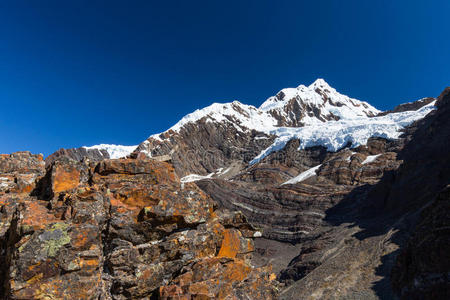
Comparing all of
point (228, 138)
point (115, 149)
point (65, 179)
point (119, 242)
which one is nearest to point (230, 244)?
point (119, 242)

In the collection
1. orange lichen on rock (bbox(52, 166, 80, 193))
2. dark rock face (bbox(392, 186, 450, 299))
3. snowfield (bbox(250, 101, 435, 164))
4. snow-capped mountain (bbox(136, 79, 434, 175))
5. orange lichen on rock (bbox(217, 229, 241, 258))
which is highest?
snow-capped mountain (bbox(136, 79, 434, 175))

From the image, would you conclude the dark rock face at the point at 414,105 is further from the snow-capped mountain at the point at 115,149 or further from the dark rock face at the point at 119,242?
the snow-capped mountain at the point at 115,149

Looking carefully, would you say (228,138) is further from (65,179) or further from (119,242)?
(119,242)

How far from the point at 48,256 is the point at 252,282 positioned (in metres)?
4.77


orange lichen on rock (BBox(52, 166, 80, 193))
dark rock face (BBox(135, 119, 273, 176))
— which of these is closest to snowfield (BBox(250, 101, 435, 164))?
dark rock face (BBox(135, 119, 273, 176))

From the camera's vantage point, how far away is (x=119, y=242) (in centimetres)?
612

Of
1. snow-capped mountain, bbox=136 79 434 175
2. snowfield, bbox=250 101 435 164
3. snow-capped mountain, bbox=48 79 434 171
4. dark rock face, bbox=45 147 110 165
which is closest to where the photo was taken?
snowfield, bbox=250 101 435 164

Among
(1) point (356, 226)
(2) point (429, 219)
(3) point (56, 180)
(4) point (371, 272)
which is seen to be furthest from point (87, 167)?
(1) point (356, 226)

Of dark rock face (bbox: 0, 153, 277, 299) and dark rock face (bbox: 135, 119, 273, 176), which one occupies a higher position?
dark rock face (bbox: 135, 119, 273, 176)

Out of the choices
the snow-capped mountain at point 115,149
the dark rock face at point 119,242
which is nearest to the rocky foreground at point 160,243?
the dark rock face at point 119,242

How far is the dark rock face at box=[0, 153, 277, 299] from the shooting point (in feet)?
16.6

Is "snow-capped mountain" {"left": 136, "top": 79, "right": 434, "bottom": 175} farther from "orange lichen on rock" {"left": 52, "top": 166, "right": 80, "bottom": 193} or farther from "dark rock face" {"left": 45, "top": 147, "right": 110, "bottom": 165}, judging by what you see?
"orange lichen on rock" {"left": 52, "top": 166, "right": 80, "bottom": 193}

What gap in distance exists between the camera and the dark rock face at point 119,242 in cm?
505

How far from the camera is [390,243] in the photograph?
3244 cm
